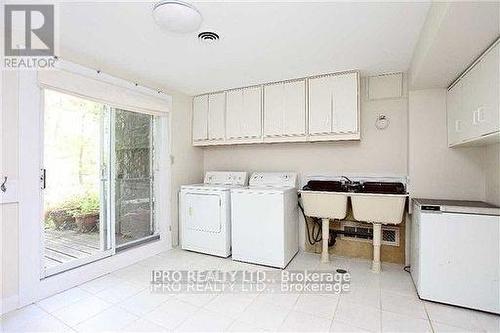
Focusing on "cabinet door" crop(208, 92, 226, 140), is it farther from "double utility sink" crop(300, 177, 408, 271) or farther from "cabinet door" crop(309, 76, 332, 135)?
"double utility sink" crop(300, 177, 408, 271)

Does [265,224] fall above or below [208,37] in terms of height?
below

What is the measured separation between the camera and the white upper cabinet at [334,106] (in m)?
2.89

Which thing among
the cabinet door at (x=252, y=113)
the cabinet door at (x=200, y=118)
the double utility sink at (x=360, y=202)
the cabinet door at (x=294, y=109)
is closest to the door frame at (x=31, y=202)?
the cabinet door at (x=200, y=118)

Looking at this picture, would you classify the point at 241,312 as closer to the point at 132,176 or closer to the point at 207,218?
the point at 207,218

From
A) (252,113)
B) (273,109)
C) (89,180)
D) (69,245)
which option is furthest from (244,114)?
(69,245)

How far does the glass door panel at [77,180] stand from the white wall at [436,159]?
3427 millimetres

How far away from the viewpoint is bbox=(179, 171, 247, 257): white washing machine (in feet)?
10.8

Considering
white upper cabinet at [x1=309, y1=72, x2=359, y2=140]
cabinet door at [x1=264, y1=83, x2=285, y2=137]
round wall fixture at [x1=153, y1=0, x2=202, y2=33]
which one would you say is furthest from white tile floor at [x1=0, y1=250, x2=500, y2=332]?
round wall fixture at [x1=153, y1=0, x2=202, y2=33]

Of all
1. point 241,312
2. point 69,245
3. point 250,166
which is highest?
point 250,166

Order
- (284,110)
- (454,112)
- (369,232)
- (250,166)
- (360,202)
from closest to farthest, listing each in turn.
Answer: (454,112) → (360,202) → (369,232) → (284,110) → (250,166)

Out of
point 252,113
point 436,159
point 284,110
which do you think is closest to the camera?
point 436,159

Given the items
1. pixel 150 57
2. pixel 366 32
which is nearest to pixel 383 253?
pixel 366 32

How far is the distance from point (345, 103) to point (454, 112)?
1.01 m

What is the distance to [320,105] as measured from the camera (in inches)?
121
